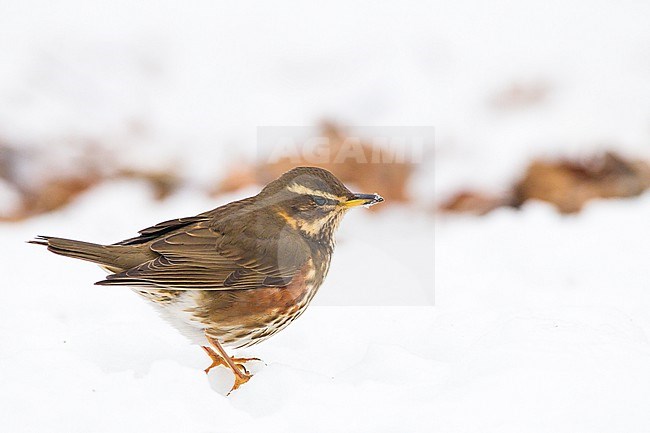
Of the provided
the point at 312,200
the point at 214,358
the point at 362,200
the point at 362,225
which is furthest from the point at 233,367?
the point at 362,225

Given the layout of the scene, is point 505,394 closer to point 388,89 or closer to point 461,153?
point 461,153

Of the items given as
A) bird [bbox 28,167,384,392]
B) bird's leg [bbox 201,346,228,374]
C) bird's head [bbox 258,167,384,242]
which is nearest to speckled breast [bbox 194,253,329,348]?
bird [bbox 28,167,384,392]

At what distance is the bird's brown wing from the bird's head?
0.10 m

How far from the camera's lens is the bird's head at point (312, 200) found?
415 centimetres

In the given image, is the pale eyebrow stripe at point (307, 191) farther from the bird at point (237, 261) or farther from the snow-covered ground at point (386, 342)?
the snow-covered ground at point (386, 342)

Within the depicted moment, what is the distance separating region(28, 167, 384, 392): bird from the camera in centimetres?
395

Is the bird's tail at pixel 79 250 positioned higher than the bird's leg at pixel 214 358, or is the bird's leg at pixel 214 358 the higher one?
the bird's tail at pixel 79 250

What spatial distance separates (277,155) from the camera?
731 cm

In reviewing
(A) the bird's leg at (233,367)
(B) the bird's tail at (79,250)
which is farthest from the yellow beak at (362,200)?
(B) the bird's tail at (79,250)

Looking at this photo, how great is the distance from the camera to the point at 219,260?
13.3 feet

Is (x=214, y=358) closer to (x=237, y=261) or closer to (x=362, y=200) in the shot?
(x=237, y=261)

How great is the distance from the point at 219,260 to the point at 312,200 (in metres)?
0.54

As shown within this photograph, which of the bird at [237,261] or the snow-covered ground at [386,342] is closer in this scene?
the snow-covered ground at [386,342]

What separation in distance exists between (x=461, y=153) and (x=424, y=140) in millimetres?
362
